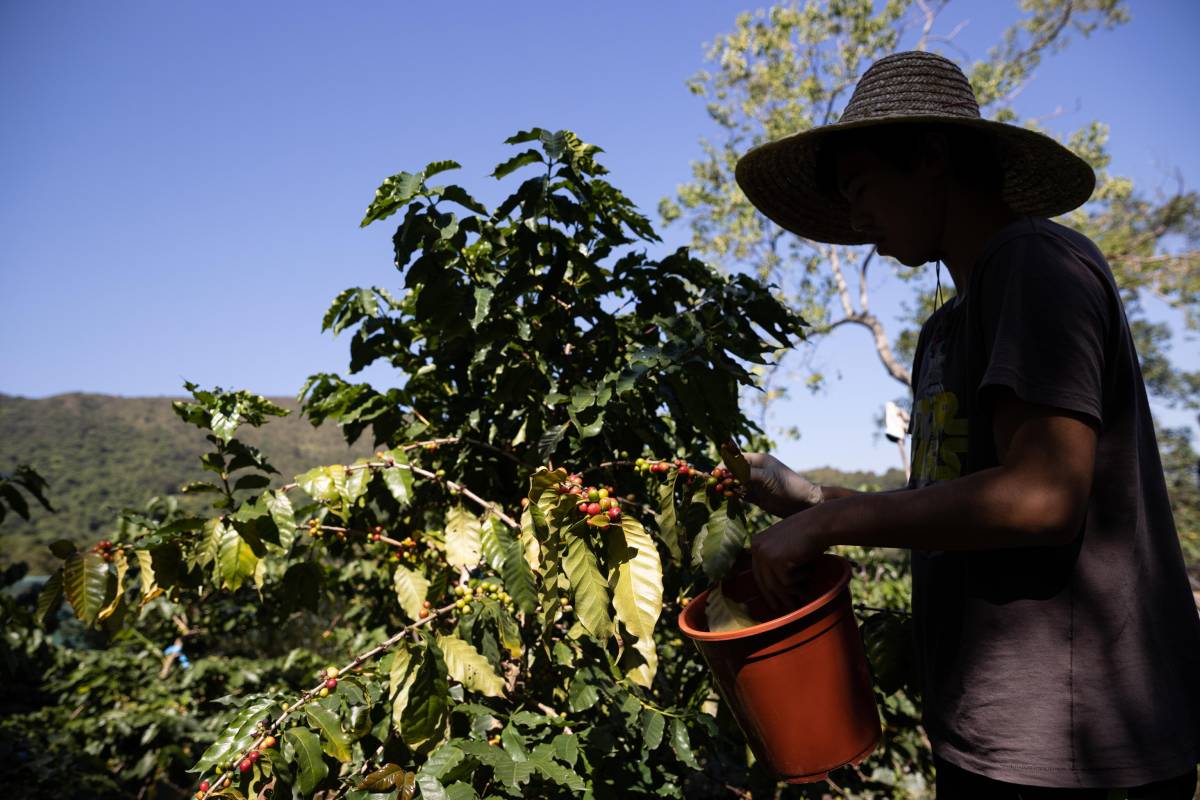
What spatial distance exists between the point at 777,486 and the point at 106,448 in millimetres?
42869

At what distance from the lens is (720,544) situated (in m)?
1.17

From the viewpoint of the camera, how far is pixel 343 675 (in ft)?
5.05

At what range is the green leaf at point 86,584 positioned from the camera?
150 centimetres

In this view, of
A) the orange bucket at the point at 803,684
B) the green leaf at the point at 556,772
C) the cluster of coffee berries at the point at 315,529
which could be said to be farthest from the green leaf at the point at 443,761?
the cluster of coffee berries at the point at 315,529

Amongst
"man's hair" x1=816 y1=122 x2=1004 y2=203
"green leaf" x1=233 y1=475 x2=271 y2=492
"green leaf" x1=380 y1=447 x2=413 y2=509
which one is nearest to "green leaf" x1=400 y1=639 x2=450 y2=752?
"green leaf" x1=380 y1=447 x2=413 y2=509

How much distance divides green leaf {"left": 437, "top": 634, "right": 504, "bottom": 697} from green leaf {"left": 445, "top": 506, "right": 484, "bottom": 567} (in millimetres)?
215

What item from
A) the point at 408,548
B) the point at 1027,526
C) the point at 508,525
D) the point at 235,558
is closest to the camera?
the point at 1027,526

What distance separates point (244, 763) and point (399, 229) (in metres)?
1.08

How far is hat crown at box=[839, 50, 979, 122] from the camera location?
113cm

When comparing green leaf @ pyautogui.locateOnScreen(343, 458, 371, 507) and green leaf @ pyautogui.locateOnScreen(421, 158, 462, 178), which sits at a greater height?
green leaf @ pyautogui.locateOnScreen(421, 158, 462, 178)

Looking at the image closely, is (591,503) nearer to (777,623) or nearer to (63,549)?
(777,623)

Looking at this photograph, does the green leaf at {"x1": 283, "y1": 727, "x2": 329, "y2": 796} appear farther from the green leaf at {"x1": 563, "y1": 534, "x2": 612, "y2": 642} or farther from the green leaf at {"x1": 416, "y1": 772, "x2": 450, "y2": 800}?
the green leaf at {"x1": 563, "y1": 534, "x2": 612, "y2": 642}

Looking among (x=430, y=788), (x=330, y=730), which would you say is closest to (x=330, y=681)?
(x=330, y=730)

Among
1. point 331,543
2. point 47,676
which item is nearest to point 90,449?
point 47,676
